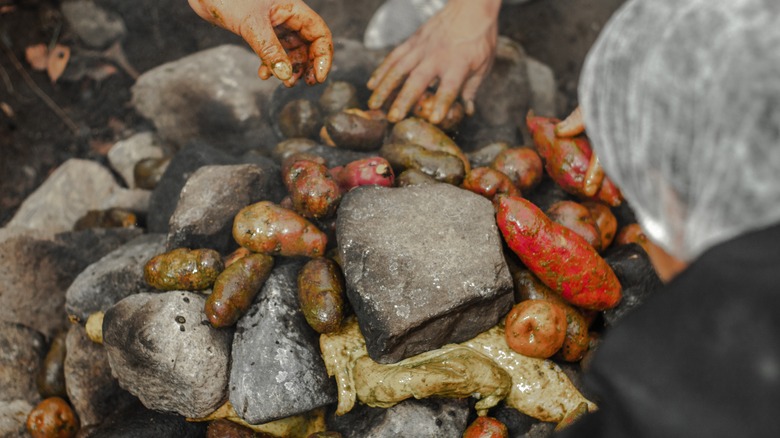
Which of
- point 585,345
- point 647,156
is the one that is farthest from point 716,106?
point 585,345

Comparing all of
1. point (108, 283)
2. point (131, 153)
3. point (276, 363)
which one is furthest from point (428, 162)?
point (131, 153)

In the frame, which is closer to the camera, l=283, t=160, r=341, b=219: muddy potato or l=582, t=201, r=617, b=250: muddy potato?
l=283, t=160, r=341, b=219: muddy potato

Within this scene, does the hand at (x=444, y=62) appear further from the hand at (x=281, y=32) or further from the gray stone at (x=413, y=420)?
the gray stone at (x=413, y=420)

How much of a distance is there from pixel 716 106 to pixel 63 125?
5.92 m

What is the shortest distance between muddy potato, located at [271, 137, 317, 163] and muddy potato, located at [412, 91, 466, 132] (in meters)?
0.80

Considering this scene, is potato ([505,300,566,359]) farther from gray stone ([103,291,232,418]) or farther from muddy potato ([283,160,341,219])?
gray stone ([103,291,232,418])

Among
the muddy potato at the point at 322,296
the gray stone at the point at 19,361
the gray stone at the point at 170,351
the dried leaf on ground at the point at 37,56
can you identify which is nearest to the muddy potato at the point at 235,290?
the gray stone at the point at 170,351

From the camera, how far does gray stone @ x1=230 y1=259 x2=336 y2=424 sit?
3.07m

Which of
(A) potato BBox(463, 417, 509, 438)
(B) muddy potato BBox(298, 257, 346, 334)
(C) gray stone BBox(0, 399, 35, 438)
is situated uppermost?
(B) muddy potato BBox(298, 257, 346, 334)

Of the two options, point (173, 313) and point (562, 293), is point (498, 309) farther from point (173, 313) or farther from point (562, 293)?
point (173, 313)

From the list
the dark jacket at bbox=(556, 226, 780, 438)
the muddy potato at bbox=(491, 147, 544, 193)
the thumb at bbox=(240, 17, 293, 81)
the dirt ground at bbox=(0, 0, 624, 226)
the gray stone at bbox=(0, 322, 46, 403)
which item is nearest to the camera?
the dark jacket at bbox=(556, 226, 780, 438)

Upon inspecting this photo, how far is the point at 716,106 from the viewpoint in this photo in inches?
53.9

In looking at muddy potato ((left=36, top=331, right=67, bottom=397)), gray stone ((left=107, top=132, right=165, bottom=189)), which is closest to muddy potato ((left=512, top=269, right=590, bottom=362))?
muddy potato ((left=36, top=331, right=67, bottom=397))

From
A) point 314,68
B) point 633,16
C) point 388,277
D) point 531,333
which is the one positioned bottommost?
point 531,333
